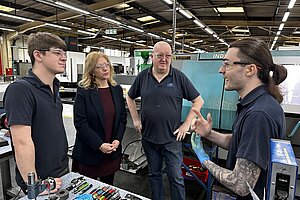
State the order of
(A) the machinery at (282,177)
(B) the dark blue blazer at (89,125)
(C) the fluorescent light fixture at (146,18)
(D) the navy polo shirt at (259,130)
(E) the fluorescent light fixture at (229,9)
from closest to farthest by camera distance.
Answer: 1. (A) the machinery at (282,177)
2. (D) the navy polo shirt at (259,130)
3. (B) the dark blue blazer at (89,125)
4. (E) the fluorescent light fixture at (229,9)
5. (C) the fluorescent light fixture at (146,18)

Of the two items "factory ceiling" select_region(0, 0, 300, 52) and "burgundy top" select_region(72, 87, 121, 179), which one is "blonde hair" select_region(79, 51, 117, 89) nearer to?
"burgundy top" select_region(72, 87, 121, 179)

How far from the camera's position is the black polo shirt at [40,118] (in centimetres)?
101

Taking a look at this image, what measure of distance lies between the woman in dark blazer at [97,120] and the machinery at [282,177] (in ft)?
4.03

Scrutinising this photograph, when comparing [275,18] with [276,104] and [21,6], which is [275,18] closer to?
[276,104]

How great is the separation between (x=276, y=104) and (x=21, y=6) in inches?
294

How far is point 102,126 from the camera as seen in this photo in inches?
64.4

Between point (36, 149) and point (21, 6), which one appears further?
point (21, 6)

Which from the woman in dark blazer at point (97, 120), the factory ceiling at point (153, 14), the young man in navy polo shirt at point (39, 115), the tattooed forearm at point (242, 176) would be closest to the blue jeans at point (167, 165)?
the woman in dark blazer at point (97, 120)

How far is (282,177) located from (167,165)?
1.33m

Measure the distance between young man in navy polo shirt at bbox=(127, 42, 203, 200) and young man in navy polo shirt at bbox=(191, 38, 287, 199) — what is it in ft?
2.07

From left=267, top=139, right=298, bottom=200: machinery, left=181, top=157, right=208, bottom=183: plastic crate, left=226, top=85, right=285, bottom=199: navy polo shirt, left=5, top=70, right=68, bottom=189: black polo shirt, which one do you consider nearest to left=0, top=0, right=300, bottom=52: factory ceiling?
left=181, top=157, right=208, bottom=183: plastic crate

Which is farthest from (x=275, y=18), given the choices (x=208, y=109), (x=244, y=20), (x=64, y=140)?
(x=64, y=140)

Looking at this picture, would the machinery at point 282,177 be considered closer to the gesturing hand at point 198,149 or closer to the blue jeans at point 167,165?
the gesturing hand at point 198,149

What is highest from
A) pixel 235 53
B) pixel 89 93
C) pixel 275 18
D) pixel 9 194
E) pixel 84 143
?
pixel 275 18
